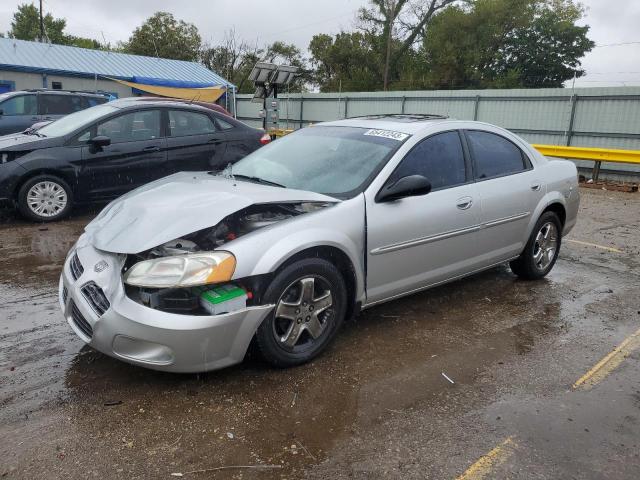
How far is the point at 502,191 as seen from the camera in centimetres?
460

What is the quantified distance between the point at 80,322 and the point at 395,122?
9.28ft

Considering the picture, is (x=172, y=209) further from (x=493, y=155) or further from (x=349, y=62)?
(x=349, y=62)

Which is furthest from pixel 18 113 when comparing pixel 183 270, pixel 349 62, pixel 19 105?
pixel 349 62

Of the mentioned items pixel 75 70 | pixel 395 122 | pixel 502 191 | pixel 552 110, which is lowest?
pixel 502 191

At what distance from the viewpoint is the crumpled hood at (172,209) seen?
305cm

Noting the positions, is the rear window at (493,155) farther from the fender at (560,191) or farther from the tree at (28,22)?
the tree at (28,22)

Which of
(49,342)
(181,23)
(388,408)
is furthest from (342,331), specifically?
(181,23)

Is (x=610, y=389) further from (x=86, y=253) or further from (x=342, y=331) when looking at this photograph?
(x=86, y=253)

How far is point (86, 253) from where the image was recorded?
3.31 metres

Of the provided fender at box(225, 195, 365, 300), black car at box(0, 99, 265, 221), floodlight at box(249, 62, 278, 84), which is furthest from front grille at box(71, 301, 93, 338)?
floodlight at box(249, 62, 278, 84)

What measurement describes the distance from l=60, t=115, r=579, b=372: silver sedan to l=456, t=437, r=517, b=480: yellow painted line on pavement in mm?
1237

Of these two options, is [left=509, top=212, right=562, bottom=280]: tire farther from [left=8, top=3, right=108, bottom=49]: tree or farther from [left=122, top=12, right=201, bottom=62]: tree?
[left=8, top=3, right=108, bottom=49]: tree

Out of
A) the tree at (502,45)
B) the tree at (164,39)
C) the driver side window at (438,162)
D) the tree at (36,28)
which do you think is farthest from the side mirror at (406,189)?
the tree at (36,28)

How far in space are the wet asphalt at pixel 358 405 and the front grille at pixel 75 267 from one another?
1.85 feet
